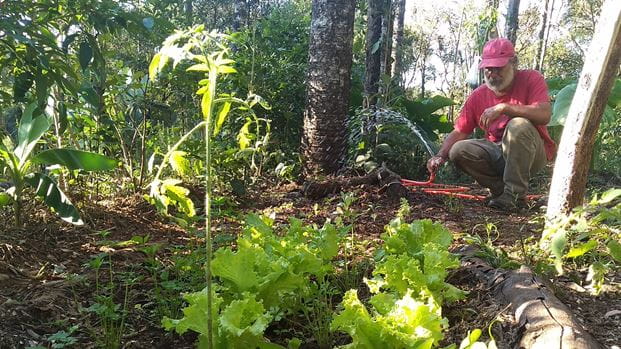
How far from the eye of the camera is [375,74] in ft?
19.5

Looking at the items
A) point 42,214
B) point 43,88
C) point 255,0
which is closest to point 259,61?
point 42,214

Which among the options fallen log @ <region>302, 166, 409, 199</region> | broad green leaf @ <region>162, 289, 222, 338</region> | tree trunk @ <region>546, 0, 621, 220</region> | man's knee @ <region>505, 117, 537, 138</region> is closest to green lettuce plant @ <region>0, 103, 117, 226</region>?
broad green leaf @ <region>162, 289, 222, 338</region>

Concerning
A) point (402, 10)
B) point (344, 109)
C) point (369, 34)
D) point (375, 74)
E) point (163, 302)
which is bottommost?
point (163, 302)

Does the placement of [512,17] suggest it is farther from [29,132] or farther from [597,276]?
[29,132]

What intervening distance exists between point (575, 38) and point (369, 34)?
26111 mm

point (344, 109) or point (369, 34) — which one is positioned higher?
point (369, 34)

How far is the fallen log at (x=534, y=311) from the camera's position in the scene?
137 cm

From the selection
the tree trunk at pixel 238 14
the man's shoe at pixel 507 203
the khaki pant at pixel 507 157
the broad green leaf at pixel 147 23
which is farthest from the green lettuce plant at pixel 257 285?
the tree trunk at pixel 238 14

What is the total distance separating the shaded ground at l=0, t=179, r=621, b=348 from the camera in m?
1.67

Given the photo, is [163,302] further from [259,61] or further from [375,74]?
[375,74]

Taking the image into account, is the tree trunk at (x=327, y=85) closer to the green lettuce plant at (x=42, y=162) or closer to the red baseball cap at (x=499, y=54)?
the red baseball cap at (x=499, y=54)

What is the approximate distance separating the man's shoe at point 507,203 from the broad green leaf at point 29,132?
293 centimetres

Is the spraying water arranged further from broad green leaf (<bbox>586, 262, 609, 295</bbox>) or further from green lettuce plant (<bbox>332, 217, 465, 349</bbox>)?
broad green leaf (<bbox>586, 262, 609, 295</bbox>)

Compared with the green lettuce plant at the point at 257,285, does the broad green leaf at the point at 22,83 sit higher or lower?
higher
